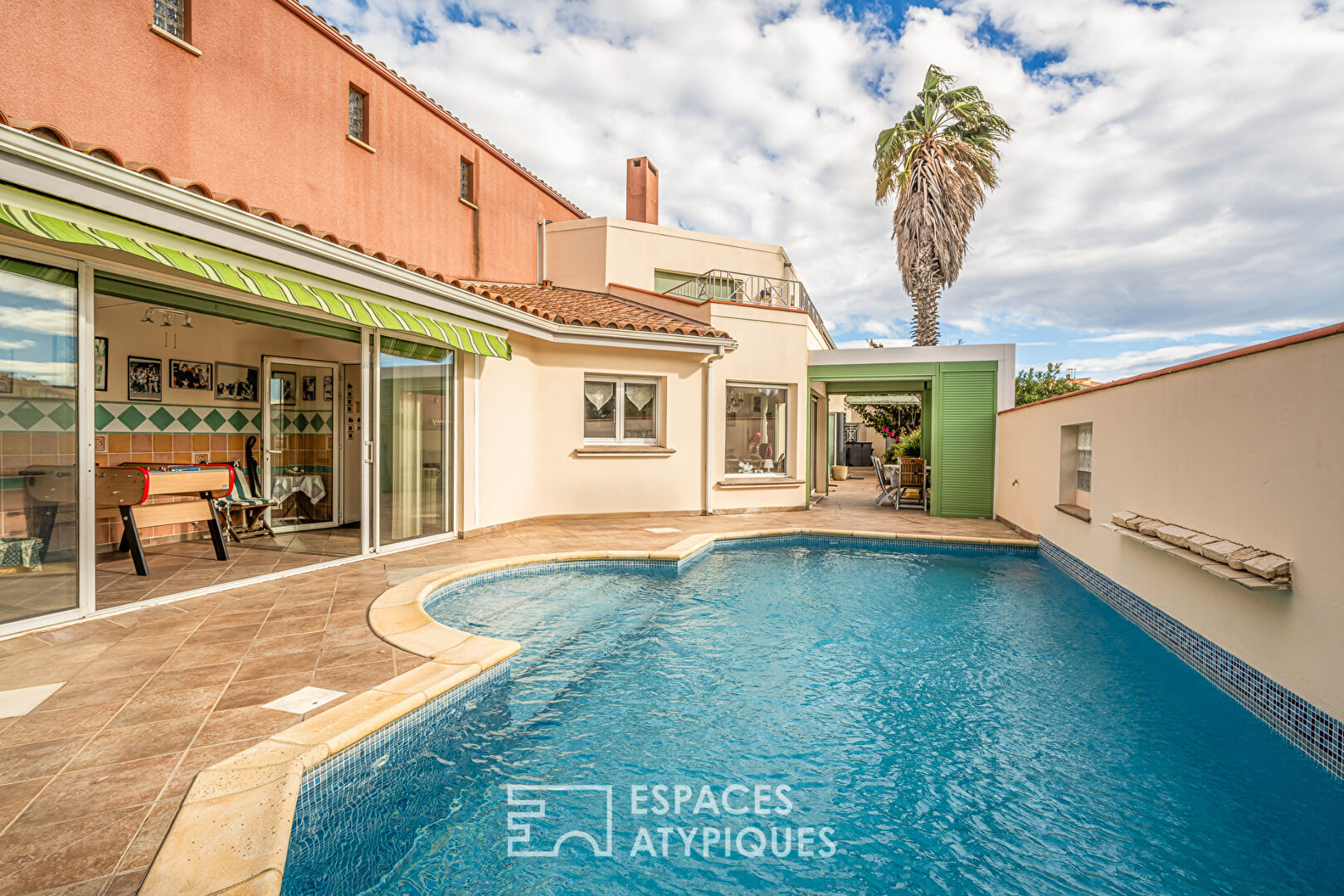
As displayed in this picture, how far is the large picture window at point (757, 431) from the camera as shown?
42.3 ft

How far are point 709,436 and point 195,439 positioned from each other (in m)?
8.62

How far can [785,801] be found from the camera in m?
3.19

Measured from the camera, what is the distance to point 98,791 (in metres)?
2.61

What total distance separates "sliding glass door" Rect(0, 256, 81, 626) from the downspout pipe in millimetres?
9344

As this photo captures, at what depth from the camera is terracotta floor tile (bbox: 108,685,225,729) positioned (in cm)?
328

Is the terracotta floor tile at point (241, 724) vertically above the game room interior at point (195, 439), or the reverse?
the game room interior at point (195, 439)

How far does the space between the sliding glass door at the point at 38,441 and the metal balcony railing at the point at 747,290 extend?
11.4 meters

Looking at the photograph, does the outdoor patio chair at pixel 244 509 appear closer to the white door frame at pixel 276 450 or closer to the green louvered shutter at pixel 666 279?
the white door frame at pixel 276 450

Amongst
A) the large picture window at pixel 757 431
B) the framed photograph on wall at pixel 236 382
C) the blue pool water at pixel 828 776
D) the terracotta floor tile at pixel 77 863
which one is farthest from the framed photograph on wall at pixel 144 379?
the large picture window at pixel 757 431

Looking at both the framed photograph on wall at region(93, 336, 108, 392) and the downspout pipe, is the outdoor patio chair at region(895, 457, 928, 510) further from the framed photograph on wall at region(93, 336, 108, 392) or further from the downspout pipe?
the framed photograph on wall at region(93, 336, 108, 392)

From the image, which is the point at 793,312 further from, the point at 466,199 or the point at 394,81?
the point at 394,81

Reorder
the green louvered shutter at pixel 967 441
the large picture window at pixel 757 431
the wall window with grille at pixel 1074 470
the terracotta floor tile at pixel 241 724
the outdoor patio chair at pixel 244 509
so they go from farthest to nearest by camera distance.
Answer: the large picture window at pixel 757 431 → the green louvered shutter at pixel 967 441 → the wall window with grille at pixel 1074 470 → the outdoor patio chair at pixel 244 509 → the terracotta floor tile at pixel 241 724

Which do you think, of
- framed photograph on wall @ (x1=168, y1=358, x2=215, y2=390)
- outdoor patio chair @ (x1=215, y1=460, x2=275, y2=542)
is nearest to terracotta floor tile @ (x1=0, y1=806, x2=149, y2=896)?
outdoor patio chair @ (x1=215, y1=460, x2=275, y2=542)

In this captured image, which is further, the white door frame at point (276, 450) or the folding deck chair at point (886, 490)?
the folding deck chair at point (886, 490)
